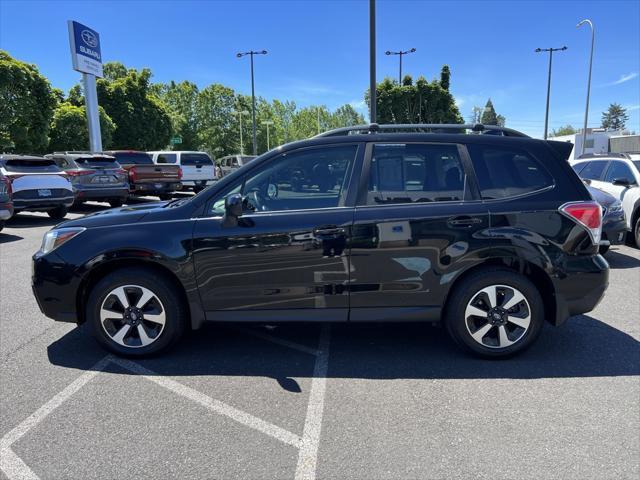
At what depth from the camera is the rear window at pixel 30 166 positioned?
11.2m

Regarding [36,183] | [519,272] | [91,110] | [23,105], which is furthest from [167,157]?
[519,272]

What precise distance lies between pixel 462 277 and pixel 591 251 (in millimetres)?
1015

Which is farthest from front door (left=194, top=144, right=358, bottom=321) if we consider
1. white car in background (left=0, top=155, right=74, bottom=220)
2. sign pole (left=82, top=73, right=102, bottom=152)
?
sign pole (left=82, top=73, right=102, bottom=152)

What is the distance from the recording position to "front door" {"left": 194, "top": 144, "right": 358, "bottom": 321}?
3514 millimetres

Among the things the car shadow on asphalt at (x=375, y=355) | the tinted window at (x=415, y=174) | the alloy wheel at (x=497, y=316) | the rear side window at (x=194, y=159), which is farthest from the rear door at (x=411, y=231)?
the rear side window at (x=194, y=159)

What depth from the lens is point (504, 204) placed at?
11.8 feet

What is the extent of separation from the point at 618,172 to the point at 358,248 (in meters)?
7.90

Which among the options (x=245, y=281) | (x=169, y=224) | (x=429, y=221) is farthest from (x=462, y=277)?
(x=169, y=224)

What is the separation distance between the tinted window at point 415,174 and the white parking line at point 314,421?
1336 mm

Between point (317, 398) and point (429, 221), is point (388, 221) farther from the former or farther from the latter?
point (317, 398)

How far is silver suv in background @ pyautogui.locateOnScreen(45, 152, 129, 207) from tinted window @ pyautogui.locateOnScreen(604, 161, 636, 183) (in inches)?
486

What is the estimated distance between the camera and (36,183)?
11234 mm

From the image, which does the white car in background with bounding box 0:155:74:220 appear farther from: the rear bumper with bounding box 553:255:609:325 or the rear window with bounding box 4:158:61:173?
the rear bumper with bounding box 553:255:609:325

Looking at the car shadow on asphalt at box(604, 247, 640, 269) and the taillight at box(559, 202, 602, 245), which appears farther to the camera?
the car shadow on asphalt at box(604, 247, 640, 269)
